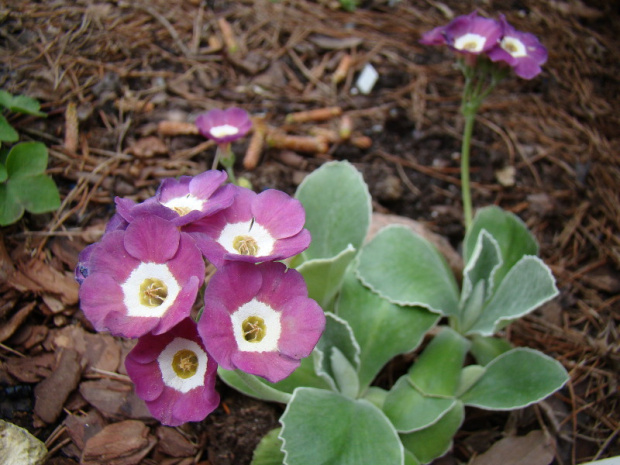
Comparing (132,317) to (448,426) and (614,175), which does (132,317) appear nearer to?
(448,426)

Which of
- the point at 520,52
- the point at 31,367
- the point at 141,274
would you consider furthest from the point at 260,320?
the point at 520,52

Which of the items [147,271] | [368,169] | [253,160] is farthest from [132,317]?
[368,169]

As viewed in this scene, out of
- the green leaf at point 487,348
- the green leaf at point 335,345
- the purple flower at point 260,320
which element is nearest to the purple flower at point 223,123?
the green leaf at point 335,345

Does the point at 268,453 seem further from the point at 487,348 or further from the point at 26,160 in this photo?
the point at 26,160

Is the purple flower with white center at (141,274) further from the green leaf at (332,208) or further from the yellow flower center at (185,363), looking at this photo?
the green leaf at (332,208)

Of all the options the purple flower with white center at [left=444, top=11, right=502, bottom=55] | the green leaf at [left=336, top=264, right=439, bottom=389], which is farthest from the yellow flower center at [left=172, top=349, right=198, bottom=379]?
the purple flower with white center at [left=444, top=11, right=502, bottom=55]

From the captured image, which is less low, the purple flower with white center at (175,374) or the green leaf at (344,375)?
the purple flower with white center at (175,374)

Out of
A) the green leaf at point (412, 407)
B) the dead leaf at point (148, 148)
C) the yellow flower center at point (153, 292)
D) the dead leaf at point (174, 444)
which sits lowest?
the dead leaf at point (174, 444)
